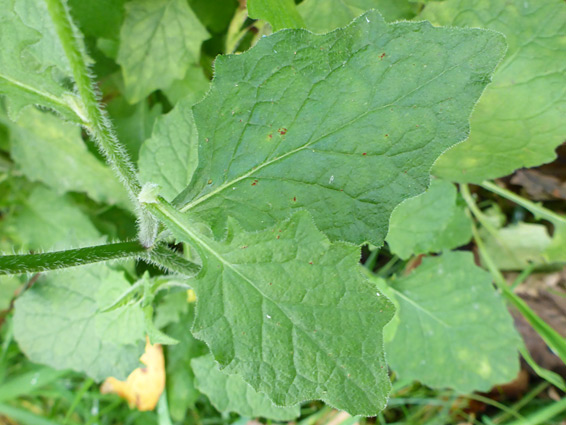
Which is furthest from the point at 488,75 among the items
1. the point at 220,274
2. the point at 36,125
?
the point at 36,125


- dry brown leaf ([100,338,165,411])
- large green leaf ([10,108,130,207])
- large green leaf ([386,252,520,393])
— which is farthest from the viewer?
dry brown leaf ([100,338,165,411])

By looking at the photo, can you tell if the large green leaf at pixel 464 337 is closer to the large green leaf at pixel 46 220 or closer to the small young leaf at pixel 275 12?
the small young leaf at pixel 275 12

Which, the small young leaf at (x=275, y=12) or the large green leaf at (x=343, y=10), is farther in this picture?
the large green leaf at (x=343, y=10)

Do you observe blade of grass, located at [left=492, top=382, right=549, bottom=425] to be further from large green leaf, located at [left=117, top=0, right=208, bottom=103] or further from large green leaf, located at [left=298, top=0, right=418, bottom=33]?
large green leaf, located at [left=117, top=0, right=208, bottom=103]

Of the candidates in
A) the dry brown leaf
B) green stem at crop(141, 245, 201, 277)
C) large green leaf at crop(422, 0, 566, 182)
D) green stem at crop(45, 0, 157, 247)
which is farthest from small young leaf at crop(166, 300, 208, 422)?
large green leaf at crop(422, 0, 566, 182)

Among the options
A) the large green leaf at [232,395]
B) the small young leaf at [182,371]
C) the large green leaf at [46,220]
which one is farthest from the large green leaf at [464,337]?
the large green leaf at [46,220]

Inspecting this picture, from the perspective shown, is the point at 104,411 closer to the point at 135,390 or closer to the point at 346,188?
the point at 135,390

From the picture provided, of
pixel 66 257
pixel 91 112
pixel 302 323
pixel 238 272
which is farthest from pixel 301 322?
pixel 91 112
